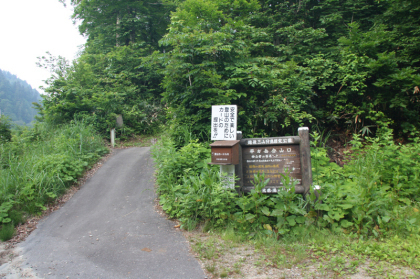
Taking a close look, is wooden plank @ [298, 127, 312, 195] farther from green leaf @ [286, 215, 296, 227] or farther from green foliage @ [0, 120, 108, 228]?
green foliage @ [0, 120, 108, 228]

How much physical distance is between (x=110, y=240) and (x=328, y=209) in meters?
3.86

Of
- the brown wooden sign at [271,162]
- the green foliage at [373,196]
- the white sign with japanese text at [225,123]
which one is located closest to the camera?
the green foliage at [373,196]

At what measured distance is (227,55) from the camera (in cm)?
777

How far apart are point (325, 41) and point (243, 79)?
5250 mm

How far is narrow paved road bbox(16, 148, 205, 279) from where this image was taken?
3.67 meters

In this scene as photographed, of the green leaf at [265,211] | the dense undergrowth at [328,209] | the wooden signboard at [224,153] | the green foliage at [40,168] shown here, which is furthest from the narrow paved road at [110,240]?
the wooden signboard at [224,153]

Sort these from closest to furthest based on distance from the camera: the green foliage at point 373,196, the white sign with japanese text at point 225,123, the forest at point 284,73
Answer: the green foliage at point 373,196, the white sign with japanese text at point 225,123, the forest at point 284,73

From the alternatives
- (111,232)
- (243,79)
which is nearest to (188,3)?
(243,79)

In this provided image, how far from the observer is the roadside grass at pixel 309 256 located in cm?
332

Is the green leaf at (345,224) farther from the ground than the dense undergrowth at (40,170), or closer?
closer

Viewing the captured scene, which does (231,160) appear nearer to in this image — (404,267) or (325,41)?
(404,267)

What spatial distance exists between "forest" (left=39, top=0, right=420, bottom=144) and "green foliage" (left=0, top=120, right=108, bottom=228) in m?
2.01

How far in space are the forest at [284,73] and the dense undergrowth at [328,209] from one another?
243 centimetres

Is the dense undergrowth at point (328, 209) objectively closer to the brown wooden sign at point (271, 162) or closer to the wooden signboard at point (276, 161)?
Answer: the wooden signboard at point (276, 161)
